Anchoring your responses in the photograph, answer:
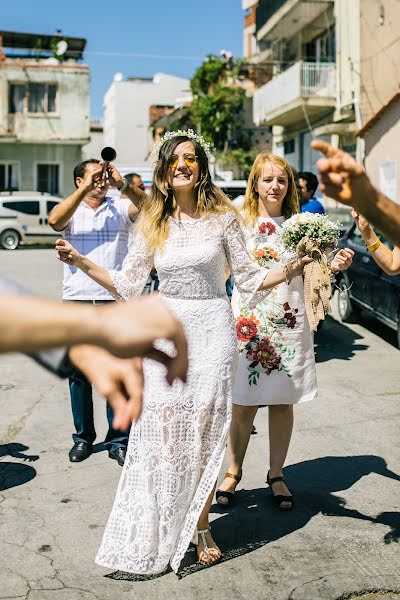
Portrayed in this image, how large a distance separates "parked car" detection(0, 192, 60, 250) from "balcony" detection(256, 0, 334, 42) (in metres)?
10.5

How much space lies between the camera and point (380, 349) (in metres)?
10.2

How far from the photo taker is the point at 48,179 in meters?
38.0

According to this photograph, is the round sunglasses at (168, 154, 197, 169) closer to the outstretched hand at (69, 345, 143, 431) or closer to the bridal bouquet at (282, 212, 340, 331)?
the bridal bouquet at (282, 212, 340, 331)

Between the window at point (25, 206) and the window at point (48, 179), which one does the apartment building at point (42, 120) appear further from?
the window at point (25, 206)

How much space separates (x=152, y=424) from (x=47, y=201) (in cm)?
2596

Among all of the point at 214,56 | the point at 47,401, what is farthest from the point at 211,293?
the point at 214,56

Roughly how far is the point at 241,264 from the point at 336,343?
6676 millimetres

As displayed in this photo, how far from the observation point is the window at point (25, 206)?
2827 cm

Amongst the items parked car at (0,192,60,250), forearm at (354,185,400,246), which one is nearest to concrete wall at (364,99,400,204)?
parked car at (0,192,60,250)

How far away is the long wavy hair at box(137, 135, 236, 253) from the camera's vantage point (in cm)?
410

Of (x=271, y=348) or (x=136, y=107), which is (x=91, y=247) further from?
(x=136, y=107)

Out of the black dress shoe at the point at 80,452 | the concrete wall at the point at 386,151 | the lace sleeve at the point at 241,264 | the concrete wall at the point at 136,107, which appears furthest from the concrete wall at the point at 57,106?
the lace sleeve at the point at 241,264

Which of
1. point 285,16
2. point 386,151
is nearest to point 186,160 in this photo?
point 386,151

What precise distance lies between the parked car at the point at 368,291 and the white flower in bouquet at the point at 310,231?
4920mm
